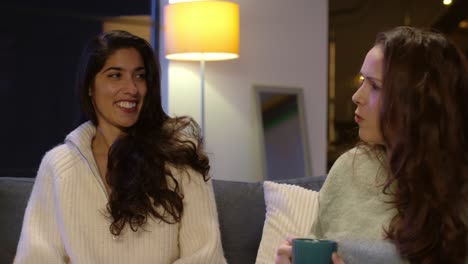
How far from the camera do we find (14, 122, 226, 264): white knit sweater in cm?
208

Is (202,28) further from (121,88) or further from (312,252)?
(312,252)

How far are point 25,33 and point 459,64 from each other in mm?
2951

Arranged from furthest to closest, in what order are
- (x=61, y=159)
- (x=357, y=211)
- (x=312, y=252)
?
(x=61, y=159), (x=357, y=211), (x=312, y=252)

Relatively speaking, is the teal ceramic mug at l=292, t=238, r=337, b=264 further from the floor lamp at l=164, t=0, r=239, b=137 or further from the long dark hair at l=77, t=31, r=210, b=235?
the floor lamp at l=164, t=0, r=239, b=137

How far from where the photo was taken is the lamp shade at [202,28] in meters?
3.54

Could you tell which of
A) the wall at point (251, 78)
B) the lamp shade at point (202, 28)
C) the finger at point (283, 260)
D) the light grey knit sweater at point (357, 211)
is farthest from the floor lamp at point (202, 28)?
the finger at point (283, 260)

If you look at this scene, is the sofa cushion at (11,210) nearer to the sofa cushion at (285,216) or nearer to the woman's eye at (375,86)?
the sofa cushion at (285,216)

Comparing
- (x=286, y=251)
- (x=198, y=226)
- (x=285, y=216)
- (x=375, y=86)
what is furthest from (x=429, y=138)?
(x=198, y=226)

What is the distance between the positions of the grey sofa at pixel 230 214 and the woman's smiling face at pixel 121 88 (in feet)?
1.26

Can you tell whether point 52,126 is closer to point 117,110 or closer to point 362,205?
point 117,110

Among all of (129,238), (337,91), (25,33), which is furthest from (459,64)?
(337,91)

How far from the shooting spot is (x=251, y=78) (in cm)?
413

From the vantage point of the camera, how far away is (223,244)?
7.38ft

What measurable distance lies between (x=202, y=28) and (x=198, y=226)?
Result: 1.64 meters
